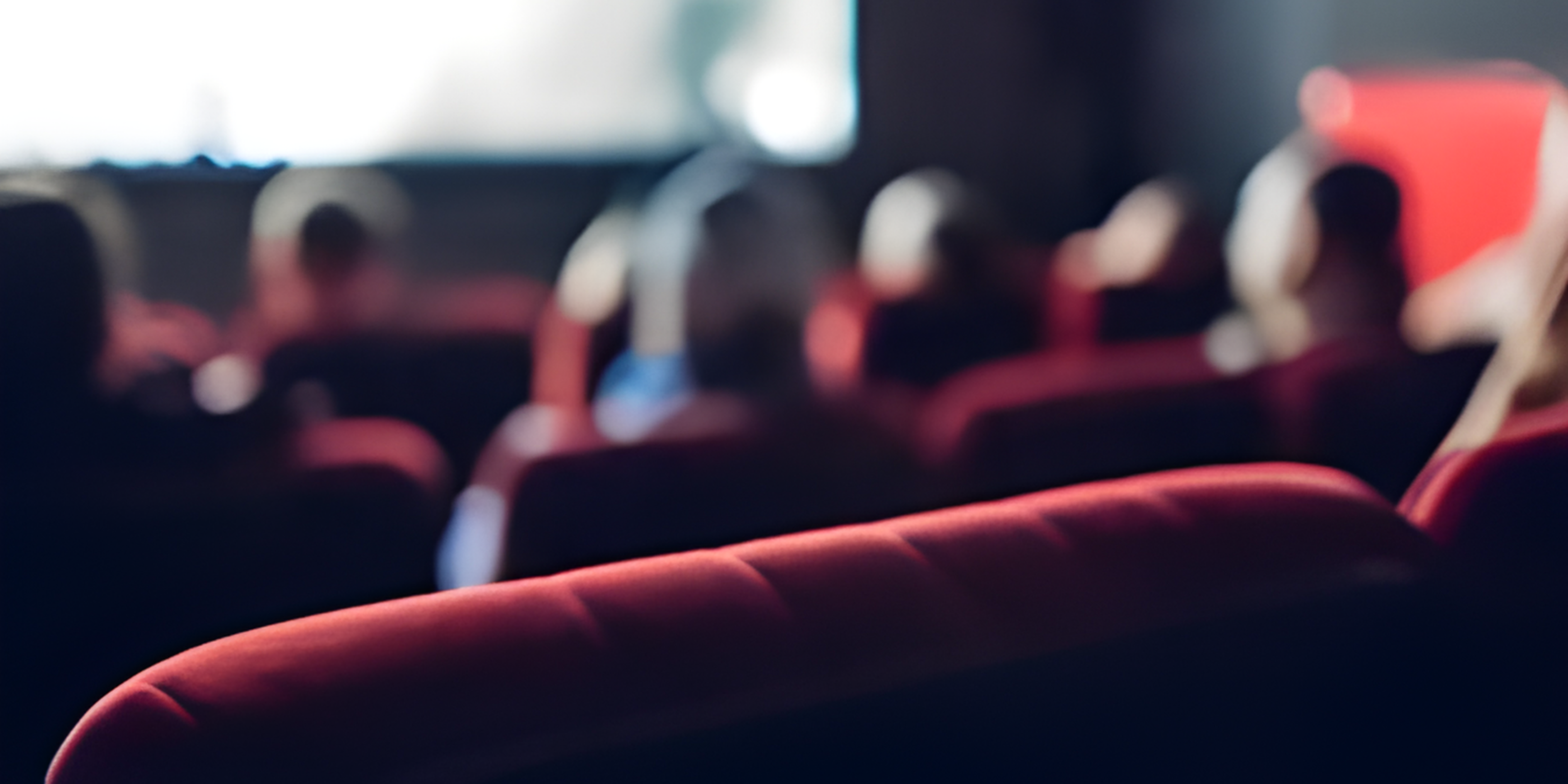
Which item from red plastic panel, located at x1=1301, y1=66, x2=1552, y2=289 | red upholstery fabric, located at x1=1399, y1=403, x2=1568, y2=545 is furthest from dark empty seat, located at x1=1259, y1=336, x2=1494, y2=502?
red plastic panel, located at x1=1301, y1=66, x2=1552, y2=289

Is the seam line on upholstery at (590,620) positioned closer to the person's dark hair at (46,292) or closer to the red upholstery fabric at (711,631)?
the red upholstery fabric at (711,631)

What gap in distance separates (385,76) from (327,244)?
5.64 ft

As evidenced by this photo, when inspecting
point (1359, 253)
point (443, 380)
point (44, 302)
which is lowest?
point (443, 380)

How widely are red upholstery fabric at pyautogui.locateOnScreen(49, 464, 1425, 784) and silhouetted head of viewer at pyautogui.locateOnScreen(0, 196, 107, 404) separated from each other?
56.3 inches

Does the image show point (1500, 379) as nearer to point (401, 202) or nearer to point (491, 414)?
point (491, 414)

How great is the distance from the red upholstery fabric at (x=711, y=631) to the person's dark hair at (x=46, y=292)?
1433mm

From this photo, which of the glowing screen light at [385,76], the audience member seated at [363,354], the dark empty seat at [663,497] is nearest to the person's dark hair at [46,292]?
the audience member seated at [363,354]

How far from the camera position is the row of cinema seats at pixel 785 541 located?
54cm

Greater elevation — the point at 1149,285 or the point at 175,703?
the point at 175,703

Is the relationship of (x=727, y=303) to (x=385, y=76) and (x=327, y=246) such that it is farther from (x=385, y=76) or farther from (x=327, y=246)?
(x=385, y=76)

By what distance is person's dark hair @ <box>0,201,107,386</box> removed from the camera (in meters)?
1.69

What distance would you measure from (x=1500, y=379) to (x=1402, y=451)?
0.52 meters

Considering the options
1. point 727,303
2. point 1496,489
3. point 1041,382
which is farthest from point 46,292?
point 1496,489

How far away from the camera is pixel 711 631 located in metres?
0.58
